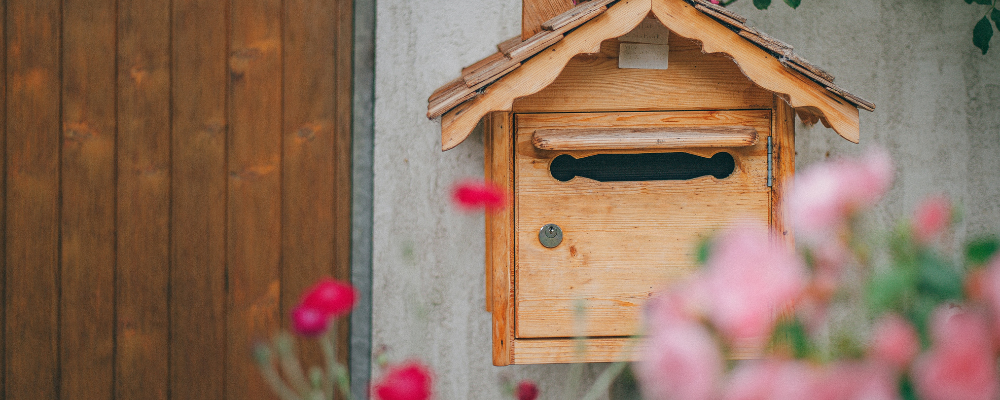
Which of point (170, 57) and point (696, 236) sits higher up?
point (170, 57)

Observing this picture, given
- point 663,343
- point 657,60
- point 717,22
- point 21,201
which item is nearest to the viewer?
point 663,343

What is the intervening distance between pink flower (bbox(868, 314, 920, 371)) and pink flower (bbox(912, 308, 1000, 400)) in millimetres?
11

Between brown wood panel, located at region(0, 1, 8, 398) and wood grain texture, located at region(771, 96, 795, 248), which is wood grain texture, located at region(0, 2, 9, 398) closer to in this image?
brown wood panel, located at region(0, 1, 8, 398)

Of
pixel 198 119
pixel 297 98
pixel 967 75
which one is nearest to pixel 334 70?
pixel 297 98

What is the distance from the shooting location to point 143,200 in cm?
166

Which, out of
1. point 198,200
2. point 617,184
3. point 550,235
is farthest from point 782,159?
point 198,200

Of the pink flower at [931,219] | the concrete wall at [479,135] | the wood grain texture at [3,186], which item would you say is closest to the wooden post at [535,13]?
the concrete wall at [479,135]

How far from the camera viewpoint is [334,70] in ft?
5.48

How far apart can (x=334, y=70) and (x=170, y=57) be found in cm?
46

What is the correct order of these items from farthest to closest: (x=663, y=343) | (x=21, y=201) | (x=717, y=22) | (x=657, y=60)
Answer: (x=21, y=201), (x=657, y=60), (x=717, y=22), (x=663, y=343)

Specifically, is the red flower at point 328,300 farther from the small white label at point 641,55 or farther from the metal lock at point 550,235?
the small white label at point 641,55

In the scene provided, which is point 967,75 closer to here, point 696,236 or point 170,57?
point 696,236

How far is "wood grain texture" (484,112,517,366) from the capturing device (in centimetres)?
112

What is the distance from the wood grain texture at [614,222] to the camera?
3.75ft
